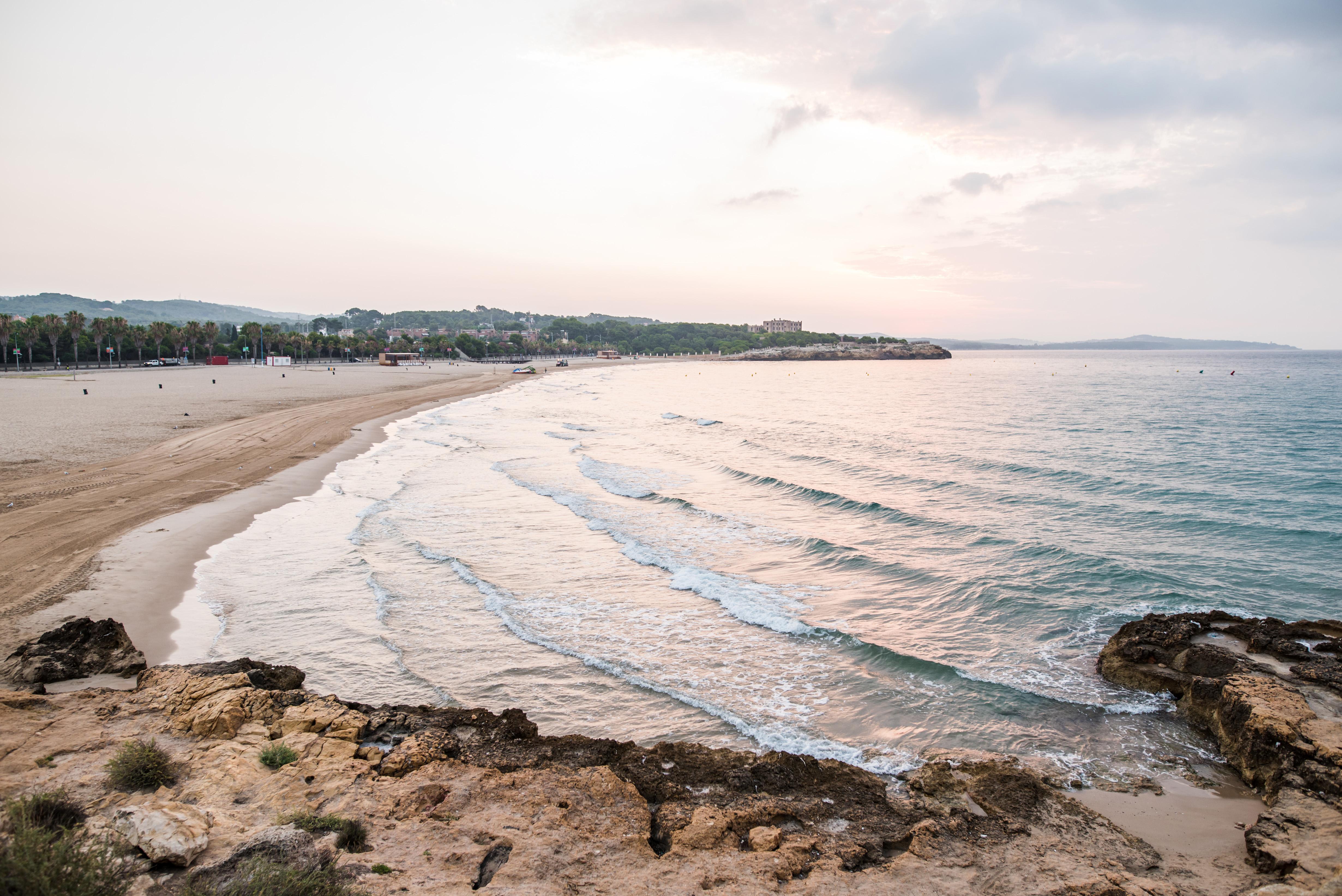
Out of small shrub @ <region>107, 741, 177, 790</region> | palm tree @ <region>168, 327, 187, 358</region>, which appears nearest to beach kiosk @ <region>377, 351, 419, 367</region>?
palm tree @ <region>168, 327, 187, 358</region>

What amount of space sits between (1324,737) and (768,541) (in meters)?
11.0

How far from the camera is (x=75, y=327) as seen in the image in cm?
9325

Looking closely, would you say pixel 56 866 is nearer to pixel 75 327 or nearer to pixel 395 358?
pixel 75 327

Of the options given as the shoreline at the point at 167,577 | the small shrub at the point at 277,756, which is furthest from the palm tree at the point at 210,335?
the small shrub at the point at 277,756

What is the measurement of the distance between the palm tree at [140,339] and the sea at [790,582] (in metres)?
102

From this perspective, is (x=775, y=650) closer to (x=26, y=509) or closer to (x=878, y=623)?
(x=878, y=623)

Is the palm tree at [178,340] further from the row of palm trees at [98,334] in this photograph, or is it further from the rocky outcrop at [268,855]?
the rocky outcrop at [268,855]

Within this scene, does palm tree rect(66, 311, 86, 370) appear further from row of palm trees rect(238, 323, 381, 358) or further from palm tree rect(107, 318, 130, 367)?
row of palm trees rect(238, 323, 381, 358)

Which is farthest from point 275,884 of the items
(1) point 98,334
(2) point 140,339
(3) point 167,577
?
(2) point 140,339

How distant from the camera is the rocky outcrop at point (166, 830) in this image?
482 centimetres

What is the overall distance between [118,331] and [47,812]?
406 ft

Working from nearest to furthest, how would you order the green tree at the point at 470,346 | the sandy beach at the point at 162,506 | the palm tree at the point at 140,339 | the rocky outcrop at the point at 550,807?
the rocky outcrop at the point at 550,807
the sandy beach at the point at 162,506
the palm tree at the point at 140,339
the green tree at the point at 470,346

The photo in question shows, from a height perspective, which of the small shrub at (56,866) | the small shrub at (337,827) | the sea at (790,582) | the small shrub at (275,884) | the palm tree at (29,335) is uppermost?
the palm tree at (29,335)

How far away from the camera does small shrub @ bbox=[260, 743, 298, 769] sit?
6.35 metres
